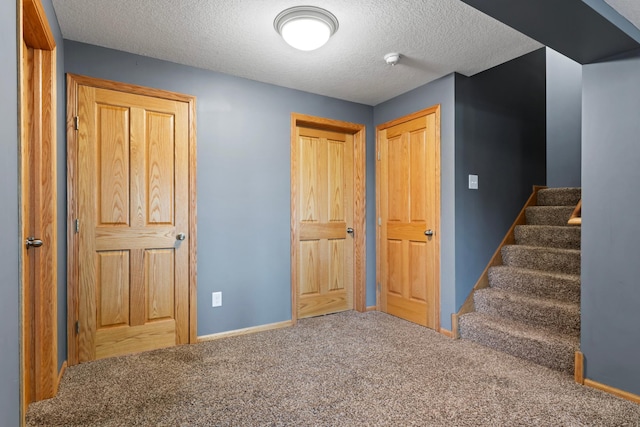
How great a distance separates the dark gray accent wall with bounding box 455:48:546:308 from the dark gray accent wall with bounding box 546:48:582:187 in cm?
Answer: 85

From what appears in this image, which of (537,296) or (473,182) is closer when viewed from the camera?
(537,296)

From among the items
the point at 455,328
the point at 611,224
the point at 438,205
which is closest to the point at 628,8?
the point at 611,224

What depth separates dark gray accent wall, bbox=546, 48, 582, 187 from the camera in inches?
171

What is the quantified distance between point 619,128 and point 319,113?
232cm

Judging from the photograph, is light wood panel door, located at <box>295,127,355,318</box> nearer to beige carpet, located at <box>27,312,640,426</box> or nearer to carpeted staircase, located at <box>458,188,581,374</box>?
beige carpet, located at <box>27,312,640,426</box>

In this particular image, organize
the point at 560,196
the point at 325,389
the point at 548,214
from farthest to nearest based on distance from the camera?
the point at 560,196 → the point at 548,214 → the point at 325,389

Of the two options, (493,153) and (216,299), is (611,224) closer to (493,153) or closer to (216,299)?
(493,153)

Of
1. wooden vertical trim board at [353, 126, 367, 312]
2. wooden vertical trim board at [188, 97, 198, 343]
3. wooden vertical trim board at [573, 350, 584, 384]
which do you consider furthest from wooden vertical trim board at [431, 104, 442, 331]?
wooden vertical trim board at [188, 97, 198, 343]

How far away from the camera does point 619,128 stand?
2.01 metres

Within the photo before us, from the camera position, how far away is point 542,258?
3.04 meters

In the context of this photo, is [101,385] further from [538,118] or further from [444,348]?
[538,118]

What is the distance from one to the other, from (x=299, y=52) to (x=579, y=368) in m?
2.75

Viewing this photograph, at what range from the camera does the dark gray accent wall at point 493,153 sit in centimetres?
306

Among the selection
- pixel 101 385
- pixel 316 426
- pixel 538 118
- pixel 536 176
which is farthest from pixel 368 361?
pixel 538 118
